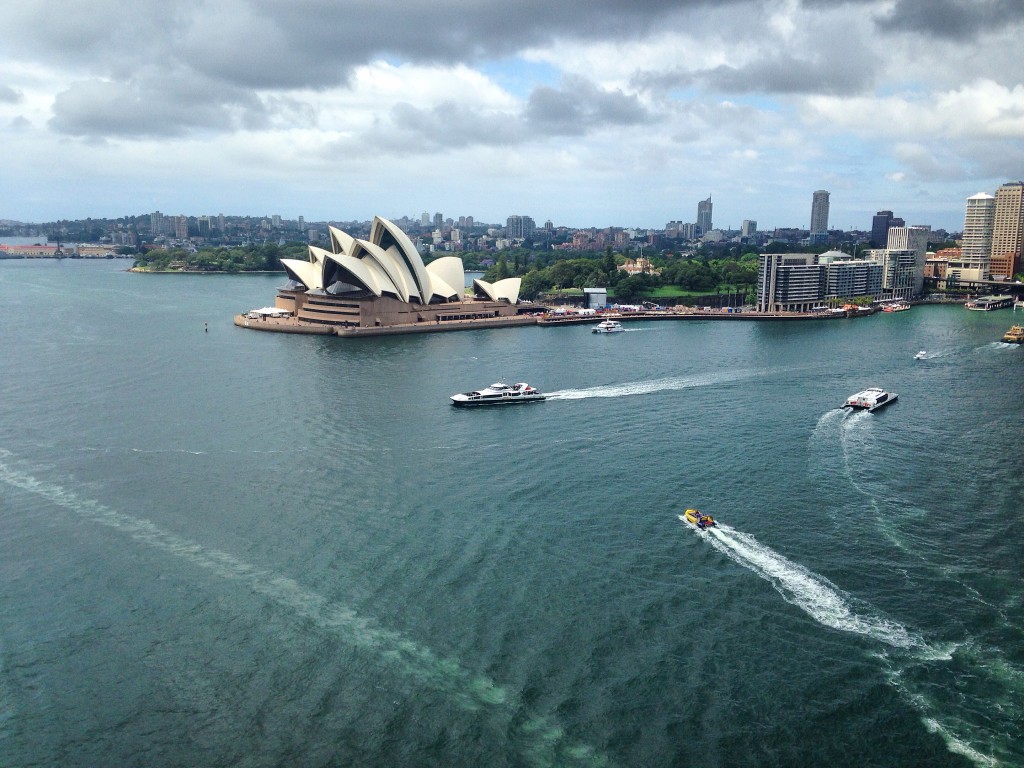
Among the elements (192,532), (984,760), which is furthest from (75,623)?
(984,760)

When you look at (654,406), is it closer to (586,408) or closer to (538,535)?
(586,408)

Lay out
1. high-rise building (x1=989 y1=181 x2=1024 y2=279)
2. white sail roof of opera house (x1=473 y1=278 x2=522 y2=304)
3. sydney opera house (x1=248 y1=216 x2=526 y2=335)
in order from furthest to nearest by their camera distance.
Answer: high-rise building (x1=989 y1=181 x2=1024 y2=279)
white sail roof of opera house (x1=473 y1=278 x2=522 y2=304)
sydney opera house (x1=248 y1=216 x2=526 y2=335)

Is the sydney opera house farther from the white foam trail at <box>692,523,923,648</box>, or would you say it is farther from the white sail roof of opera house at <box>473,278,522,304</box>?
the white foam trail at <box>692,523,923,648</box>

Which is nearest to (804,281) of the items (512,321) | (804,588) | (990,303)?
(990,303)

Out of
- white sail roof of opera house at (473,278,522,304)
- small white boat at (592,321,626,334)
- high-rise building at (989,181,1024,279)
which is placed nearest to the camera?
small white boat at (592,321,626,334)

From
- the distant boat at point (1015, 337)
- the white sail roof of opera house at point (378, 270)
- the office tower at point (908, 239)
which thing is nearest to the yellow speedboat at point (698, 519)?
the white sail roof of opera house at point (378, 270)

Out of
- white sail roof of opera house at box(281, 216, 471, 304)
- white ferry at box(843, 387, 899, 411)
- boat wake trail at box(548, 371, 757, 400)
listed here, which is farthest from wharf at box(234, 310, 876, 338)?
white ferry at box(843, 387, 899, 411)

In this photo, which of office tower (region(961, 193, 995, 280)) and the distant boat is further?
office tower (region(961, 193, 995, 280))
